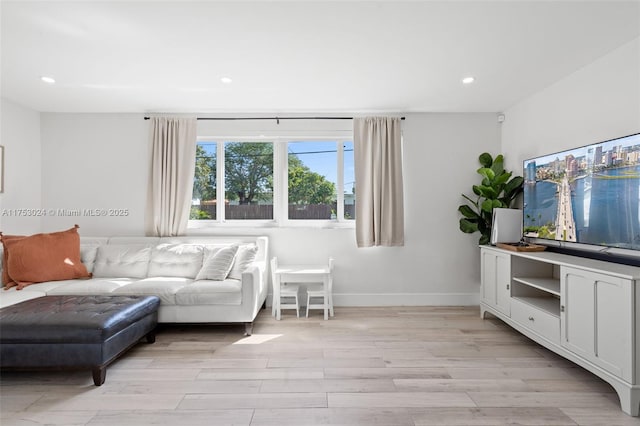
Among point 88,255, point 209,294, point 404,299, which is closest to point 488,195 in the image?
point 404,299

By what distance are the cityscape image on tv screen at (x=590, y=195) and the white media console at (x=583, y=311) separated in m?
0.23

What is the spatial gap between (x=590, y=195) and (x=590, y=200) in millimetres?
39

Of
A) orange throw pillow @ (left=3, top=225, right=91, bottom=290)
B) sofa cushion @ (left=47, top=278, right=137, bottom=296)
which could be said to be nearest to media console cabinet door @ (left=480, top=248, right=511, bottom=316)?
sofa cushion @ (left=47, top=278, right=137, bottom=296)

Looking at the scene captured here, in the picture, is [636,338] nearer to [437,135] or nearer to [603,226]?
[603,226]

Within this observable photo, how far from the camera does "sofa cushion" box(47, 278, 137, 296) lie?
2.97 m

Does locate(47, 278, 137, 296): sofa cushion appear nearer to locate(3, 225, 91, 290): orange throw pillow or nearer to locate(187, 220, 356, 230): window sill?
locate(3, 225, 91, 290): orange throw pillow

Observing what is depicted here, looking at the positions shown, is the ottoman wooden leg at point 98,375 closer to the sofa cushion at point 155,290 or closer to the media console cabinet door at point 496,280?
the sofa cushion at point 155,290

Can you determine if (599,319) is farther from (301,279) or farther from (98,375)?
(98,375)

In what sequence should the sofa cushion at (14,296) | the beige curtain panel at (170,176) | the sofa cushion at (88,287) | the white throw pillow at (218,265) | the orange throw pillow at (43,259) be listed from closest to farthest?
the sofa cushion at (14,296), the sofa cushion at (88,287), the orange throw pillow at (43,259), the white throw pillow at (218,265), the beige curtain panel at (170,176)

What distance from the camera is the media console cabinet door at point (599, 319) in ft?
6.21

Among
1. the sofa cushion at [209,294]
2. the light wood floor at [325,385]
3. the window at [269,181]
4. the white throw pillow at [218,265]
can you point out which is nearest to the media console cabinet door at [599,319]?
the light wood floor at [325,385]

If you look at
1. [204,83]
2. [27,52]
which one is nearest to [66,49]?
[27,52]

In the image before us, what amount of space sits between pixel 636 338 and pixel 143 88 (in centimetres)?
438

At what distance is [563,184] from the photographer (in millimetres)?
2791
